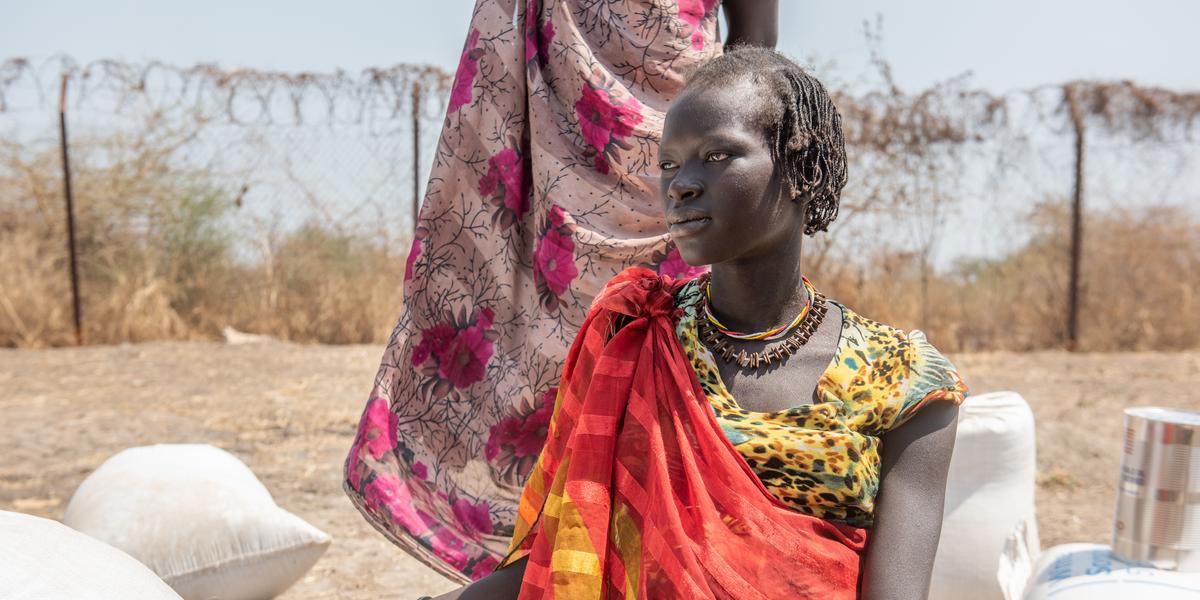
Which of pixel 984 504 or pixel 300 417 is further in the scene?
pixel 300 417

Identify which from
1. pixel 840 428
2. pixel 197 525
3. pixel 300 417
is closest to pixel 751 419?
pixel 840 428

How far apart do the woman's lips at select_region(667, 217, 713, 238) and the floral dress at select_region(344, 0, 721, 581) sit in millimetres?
688

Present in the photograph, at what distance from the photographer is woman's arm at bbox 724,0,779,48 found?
2.18 meters

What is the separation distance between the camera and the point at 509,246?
220 cm

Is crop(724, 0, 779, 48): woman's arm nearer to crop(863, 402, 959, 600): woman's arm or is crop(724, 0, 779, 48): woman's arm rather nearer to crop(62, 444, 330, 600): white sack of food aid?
crop(863, 402, 959, 600): woman's arm

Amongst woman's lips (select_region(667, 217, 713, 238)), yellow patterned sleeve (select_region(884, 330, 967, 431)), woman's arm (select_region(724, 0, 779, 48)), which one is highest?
woman's arm (select_region(724, 0, 779, 48))

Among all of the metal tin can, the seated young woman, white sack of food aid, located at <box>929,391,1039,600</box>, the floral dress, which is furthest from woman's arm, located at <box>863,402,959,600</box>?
white sack of food aid, located at <box>929,391,1039,600</box>

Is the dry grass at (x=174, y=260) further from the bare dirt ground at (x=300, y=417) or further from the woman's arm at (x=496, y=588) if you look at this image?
the woman's arm at (x=496, y=588)

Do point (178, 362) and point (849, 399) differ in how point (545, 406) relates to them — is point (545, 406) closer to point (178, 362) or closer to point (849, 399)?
point (849, 399)

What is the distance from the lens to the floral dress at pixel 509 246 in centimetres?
209

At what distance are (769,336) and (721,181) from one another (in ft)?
0.83

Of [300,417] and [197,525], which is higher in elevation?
[197,525]

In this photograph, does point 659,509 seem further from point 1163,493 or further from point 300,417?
point 300,417

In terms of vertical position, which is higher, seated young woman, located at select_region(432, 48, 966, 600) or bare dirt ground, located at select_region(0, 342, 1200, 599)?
seated young woman, located at select_region(432, 48, 966, 600)
